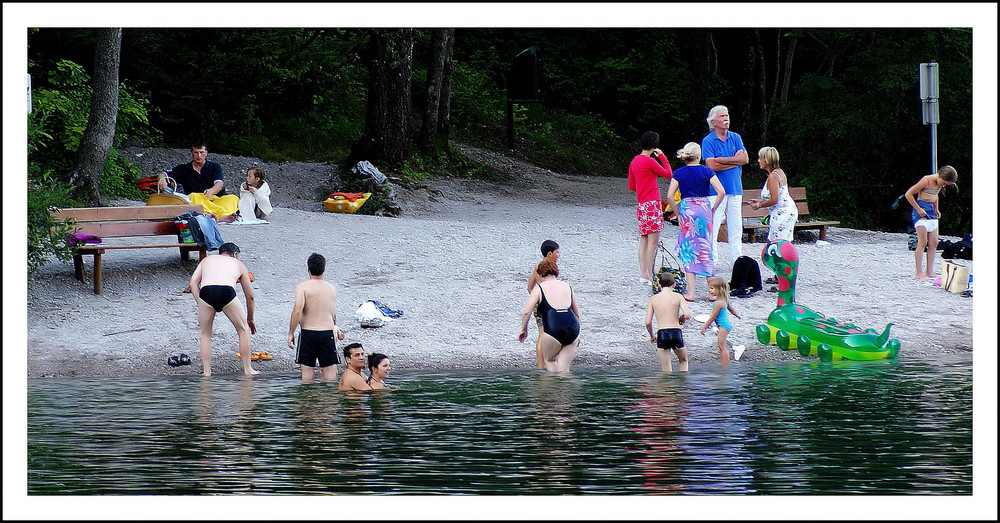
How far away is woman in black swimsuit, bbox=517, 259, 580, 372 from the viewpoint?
402 inches

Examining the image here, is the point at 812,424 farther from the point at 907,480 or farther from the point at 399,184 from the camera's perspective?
the point at 399,184

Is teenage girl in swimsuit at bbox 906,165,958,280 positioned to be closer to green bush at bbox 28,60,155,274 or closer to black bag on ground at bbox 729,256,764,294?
black bag on ground at bbox 729,256,764,294

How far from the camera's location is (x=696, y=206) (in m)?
12.6

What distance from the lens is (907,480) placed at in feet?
20.3

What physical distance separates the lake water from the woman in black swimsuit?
0.26 meters

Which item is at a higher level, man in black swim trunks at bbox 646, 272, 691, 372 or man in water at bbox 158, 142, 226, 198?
man in water at bbox 158, 142, 226, 198

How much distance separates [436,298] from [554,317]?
305cm

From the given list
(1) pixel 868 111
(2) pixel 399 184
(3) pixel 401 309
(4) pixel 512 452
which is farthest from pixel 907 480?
(1) pixel 868 111

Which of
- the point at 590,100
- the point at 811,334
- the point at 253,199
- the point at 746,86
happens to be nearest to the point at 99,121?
the point at 253,199

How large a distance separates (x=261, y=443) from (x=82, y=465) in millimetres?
1139

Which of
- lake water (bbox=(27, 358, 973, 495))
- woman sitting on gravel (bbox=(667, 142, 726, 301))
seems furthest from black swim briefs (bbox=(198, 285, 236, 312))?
woman sitting on gravel (bbox=(667, 142, 726, 301))

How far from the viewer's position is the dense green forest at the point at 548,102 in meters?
23.7

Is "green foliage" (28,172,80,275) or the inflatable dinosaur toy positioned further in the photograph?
"green foliage" (28,172,80,275)

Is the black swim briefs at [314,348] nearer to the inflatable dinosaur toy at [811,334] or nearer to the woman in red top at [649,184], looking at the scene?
the woman in red top at [649,184]
